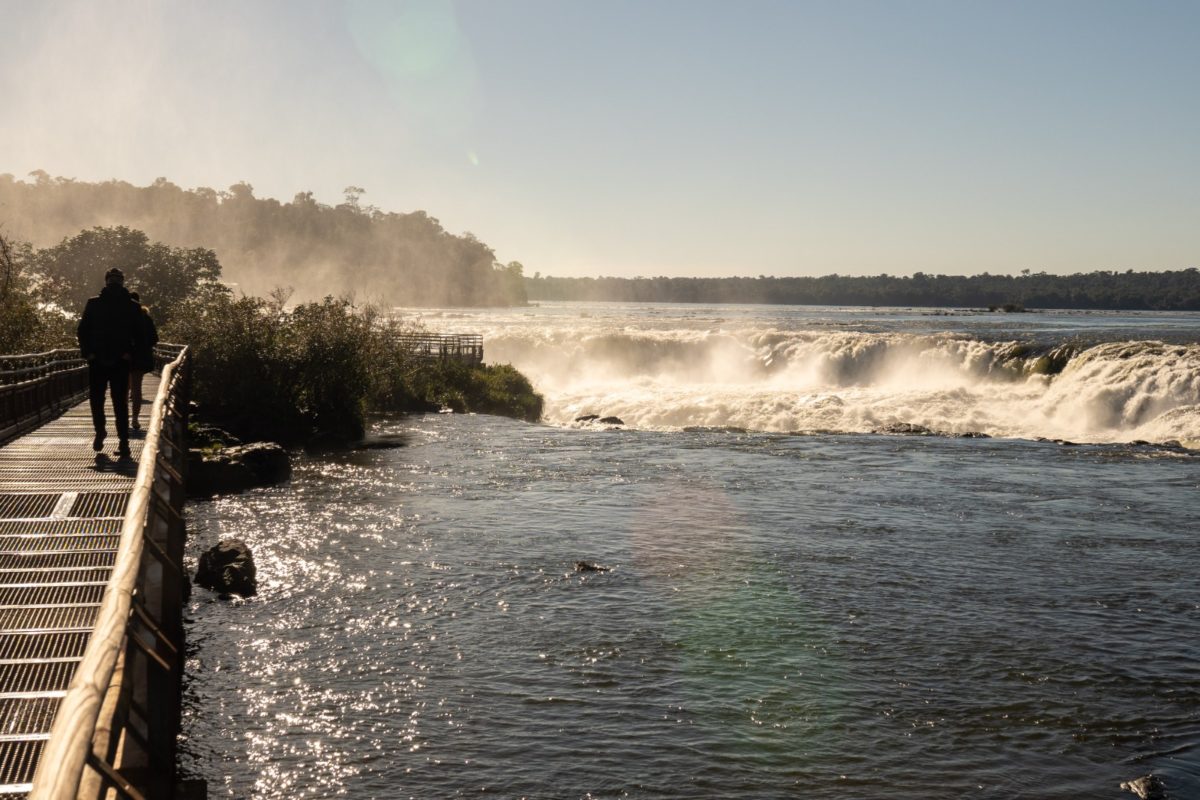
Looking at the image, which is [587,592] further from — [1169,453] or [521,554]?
[1169,453]

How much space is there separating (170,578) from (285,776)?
3.79 metres

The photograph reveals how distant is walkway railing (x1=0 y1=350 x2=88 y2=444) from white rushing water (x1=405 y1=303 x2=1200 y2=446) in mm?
27071

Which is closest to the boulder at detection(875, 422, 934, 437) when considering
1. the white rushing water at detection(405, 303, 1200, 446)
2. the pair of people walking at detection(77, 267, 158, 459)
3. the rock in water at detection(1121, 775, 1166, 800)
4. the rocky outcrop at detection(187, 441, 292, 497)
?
the white rushing water at detection(405, 303, 1200, 446)

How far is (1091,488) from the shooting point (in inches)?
1190

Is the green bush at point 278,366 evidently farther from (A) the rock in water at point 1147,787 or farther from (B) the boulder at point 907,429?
(A) the rock in water at point 1147,787

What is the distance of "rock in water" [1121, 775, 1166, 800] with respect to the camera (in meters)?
11.7

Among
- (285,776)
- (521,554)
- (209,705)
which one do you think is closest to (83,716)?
(285,776)

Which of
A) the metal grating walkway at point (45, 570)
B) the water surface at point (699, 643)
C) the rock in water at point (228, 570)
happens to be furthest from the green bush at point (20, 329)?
the metal grating walkway at point (45, 570)

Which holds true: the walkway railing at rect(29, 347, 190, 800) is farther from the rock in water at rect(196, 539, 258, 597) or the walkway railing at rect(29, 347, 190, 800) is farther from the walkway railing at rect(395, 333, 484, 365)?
the walkway railing at rect(395, 333, 484, 365)

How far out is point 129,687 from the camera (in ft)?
17.5

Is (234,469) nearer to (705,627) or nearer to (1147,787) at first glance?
(705,627)

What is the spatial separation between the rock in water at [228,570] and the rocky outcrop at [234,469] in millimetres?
8578

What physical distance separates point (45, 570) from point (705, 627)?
10.5 metres

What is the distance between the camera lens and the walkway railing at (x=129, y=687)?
3.15m
